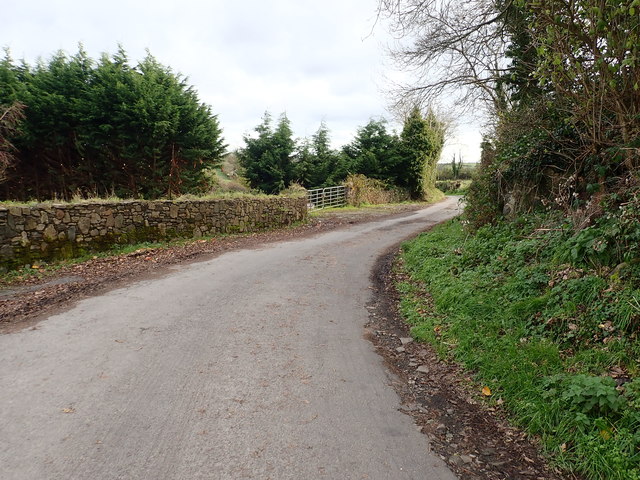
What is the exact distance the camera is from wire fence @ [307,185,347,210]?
2198 centimetres

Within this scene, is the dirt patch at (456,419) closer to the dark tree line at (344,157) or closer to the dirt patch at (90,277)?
the dirt patch at (90,277)

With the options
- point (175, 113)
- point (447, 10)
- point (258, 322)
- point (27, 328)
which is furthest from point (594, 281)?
point (175, 113)

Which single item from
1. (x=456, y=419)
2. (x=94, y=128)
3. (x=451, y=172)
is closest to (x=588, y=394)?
(x=456, y=419)

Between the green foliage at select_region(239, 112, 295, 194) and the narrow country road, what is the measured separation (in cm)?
1725

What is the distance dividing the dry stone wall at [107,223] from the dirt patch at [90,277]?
728mm

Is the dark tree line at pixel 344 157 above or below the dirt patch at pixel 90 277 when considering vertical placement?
above

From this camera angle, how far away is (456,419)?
10.8ft

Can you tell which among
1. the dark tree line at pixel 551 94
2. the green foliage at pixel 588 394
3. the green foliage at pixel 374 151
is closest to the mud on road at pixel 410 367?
the green foliage at pixel 588 394

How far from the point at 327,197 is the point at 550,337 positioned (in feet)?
65.0

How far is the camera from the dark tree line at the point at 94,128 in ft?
48.4

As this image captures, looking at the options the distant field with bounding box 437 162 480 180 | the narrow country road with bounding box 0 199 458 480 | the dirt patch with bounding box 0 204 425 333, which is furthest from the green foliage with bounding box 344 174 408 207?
the distant field with bounding box 437 162 480 180

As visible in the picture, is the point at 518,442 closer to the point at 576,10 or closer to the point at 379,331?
the point at 379,331

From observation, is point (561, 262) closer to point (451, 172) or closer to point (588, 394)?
point (588, 394)

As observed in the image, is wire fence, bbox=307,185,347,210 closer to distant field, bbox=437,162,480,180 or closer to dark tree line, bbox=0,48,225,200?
dark tree line, bbox=0,48,225,200
